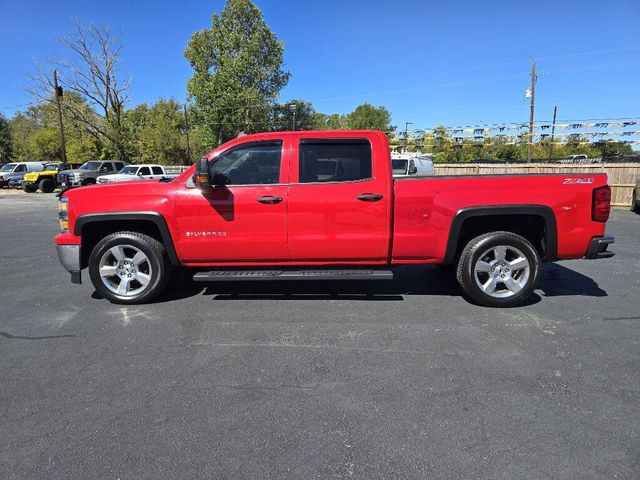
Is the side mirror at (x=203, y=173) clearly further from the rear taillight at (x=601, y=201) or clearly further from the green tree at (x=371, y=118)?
the green tree at (x=371, y=118)

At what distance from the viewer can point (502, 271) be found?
185 inches

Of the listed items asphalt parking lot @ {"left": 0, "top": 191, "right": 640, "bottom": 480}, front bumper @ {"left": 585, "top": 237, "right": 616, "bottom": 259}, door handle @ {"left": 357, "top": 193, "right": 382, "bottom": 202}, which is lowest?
asphalt parking lot @ {"left": 0, "top": 191, "right": 640, "bottom": 480}

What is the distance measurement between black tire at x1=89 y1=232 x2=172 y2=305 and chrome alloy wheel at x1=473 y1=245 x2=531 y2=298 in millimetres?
3421

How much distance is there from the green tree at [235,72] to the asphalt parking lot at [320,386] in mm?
37019

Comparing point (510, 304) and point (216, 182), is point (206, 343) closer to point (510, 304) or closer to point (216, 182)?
point (216, 182)

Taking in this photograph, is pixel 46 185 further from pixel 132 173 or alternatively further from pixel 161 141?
pixel 161 141

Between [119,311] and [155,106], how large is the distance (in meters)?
57.3

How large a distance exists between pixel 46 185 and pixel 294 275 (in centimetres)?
2778

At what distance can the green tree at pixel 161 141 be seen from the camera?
47.7 meters

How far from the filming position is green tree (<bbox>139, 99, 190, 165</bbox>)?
4766 cm

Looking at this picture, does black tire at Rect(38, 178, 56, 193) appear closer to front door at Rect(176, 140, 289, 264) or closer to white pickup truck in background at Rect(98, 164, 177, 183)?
white pickup truck in background at Rect(98, 164, 177, 183)

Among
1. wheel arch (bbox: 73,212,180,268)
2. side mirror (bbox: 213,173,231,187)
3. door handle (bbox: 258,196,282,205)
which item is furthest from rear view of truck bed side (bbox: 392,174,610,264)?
wheel arch (bbox: 73,212,180,268)

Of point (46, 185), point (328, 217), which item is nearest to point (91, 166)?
point (46, 185)

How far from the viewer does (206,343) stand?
12.7 ft
